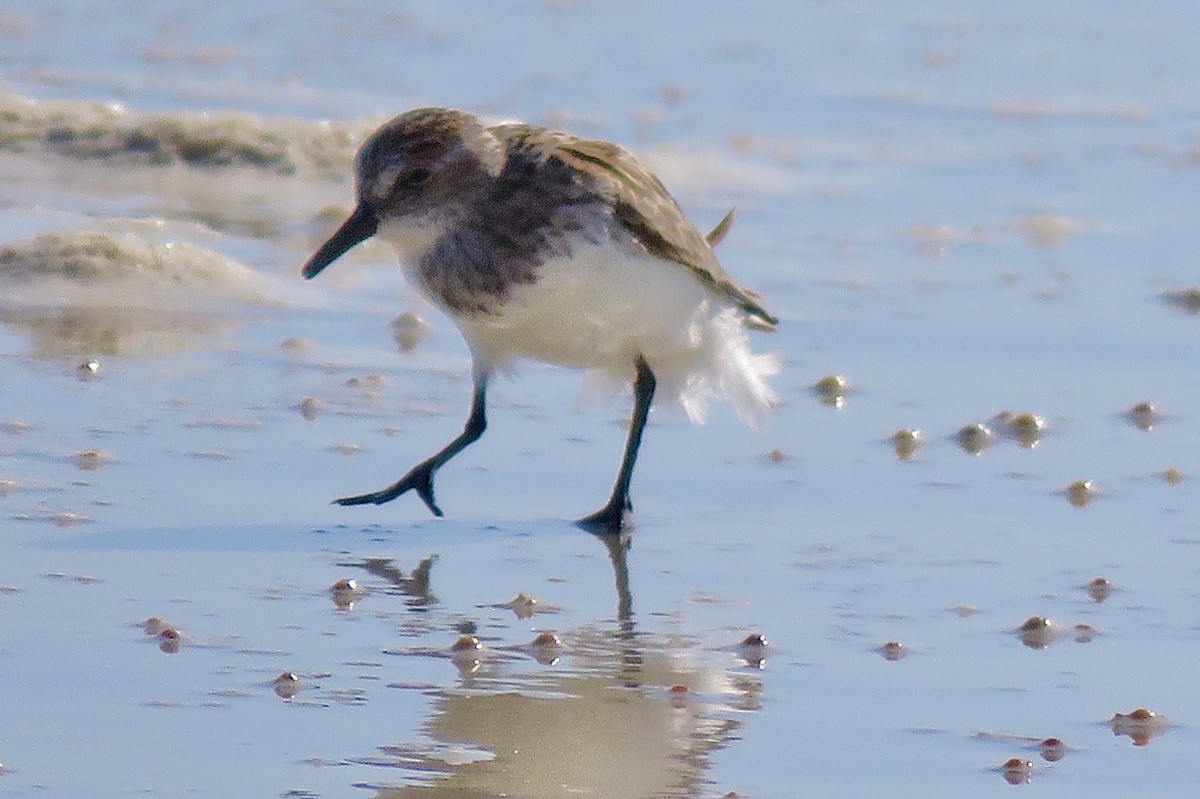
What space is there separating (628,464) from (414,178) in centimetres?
82

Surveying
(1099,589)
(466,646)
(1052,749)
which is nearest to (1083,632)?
(1099,589)

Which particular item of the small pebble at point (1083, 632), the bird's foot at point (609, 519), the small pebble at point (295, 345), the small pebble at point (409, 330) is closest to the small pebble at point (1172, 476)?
the small pebble at point (1083, 632)

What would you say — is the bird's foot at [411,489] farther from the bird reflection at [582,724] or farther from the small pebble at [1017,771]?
the small pebble at [1017,771]

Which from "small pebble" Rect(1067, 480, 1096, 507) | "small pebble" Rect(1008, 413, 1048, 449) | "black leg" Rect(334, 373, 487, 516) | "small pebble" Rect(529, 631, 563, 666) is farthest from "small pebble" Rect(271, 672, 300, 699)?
"small pebble" Rect(1008, 413, 1048, 449)

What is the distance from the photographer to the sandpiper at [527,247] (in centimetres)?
484

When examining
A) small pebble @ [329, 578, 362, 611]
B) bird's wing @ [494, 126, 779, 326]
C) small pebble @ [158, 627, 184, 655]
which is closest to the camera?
small pebble @ [158, 627, 184, 655]

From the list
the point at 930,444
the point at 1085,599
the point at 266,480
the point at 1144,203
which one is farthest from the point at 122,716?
the point at 1144,203

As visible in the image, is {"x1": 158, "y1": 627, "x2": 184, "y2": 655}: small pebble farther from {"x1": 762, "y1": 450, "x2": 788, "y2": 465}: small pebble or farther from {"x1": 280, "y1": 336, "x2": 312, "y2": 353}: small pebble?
{"x1": 280, "y1": 336, "x2": 312, "y2": 353}: small pebble

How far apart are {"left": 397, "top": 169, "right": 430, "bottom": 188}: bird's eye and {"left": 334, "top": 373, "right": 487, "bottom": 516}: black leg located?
513 mm

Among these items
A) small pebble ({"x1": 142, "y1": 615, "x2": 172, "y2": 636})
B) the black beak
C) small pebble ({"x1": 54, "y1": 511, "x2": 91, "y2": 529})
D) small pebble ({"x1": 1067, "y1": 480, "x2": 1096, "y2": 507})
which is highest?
the black beak

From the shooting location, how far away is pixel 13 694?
3.47 meters

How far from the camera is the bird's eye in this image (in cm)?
492

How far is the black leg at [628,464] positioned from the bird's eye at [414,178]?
0.69 metres

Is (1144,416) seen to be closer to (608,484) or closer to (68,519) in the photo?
(608,484)
